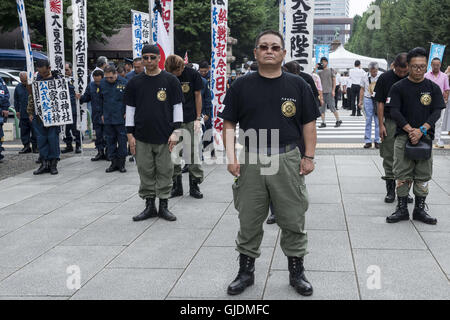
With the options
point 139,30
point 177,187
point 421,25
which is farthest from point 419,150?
point 421,25

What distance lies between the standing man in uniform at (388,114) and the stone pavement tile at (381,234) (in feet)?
3.22

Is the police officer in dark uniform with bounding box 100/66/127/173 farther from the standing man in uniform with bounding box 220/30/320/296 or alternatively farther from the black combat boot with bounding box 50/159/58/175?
the standing man in uniform with bounding box 220/30/320/296

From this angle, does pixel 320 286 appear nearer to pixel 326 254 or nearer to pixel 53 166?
pixel 326 254

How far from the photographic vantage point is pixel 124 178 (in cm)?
820

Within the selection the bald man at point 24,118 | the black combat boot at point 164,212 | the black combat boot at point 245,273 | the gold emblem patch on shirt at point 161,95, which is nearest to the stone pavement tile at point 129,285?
the black combat boot at point 245,273

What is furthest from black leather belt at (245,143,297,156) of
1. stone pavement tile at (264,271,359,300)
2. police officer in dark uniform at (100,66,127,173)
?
police officer in dark uniform at (100,66,127,173)

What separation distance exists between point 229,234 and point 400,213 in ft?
6.08

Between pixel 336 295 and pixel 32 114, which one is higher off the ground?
pixel 32 114

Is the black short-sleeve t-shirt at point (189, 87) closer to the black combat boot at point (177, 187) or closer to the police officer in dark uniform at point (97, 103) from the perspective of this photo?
the black combat boot at point (177, 187)

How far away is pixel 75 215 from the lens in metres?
5.98

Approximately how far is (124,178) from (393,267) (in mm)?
5090
